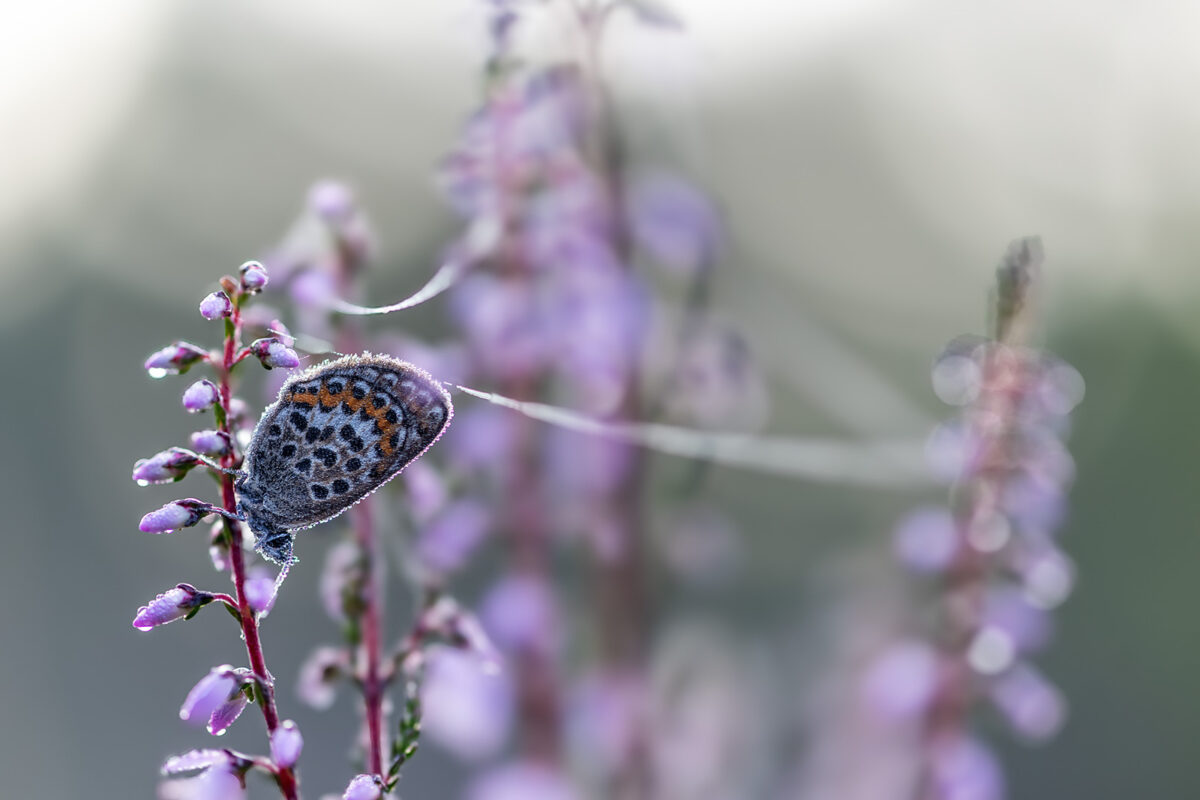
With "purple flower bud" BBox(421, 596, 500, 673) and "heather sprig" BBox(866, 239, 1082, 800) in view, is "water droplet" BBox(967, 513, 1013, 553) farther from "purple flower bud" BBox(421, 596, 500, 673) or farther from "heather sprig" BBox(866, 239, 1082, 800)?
"purple flower bud" BBox(421, 596, 500, 673)

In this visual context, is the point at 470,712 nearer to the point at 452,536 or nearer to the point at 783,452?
the point at 452,536

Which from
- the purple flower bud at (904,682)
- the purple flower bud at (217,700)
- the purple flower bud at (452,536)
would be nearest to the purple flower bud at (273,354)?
the purple flower bud at (217,700)

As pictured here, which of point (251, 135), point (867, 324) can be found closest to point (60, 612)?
point (251, 135)

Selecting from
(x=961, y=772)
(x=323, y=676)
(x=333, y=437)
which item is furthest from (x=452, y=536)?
(x=961, y=772)

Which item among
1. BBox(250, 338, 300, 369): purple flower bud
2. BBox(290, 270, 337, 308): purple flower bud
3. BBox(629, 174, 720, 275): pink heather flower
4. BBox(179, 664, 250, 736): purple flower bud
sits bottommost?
BBox(179, 664, 250, 736): purple flower bud

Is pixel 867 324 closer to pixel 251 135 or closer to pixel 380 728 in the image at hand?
pixel 251 135

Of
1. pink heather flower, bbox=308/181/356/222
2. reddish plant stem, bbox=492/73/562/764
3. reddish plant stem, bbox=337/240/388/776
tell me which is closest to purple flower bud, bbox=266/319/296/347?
reddish plant stem, bbox=337/240/388/776

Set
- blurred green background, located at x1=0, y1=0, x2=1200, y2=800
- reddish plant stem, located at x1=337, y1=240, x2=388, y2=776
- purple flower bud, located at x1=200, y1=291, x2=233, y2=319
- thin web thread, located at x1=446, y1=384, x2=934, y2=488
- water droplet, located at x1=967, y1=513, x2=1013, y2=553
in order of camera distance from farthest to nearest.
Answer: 1. blurred green background, located at x1=0, y1=0, x2=1200, y2=800
2. water droplet, located at x1=967, y1=513, x2=1013, y2=553
3. thin web thread, located at x1=446, y1=384, x2=934, y2=488
4. reddish plant stem, located at x1=337, y1=240, x2=388, y2=776
5. purple flower bud, located at x1=200, y1=291, x2=233, y2=319
